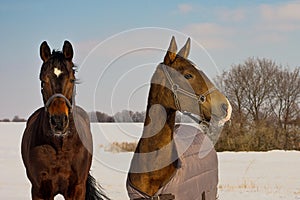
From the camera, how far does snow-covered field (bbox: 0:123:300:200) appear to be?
19.0 feet

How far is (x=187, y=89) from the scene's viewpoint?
4.69 metres

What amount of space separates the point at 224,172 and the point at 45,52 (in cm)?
1439

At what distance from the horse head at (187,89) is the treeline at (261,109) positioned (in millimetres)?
22353

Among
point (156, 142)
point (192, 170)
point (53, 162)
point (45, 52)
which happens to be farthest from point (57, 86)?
point (192, 170)

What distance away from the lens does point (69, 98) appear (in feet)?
18.7

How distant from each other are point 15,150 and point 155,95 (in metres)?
25.7

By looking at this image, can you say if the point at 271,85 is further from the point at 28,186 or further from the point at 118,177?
the point at 28,186

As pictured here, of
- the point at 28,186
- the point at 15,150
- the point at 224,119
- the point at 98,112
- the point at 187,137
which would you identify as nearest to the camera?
the point at 224,119

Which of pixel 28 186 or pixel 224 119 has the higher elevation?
pixel 224 119

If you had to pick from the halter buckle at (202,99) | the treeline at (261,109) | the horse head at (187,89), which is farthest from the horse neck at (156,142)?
the treeline at (261,109)

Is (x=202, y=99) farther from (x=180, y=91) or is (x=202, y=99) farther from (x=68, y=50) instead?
(x=68, y=50)

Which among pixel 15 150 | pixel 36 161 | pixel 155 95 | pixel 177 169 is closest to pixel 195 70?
pixel 155 95

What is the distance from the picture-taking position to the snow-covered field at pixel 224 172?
5795mm

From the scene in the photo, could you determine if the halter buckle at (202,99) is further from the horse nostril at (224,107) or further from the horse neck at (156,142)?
the horse neck at (156,142)
